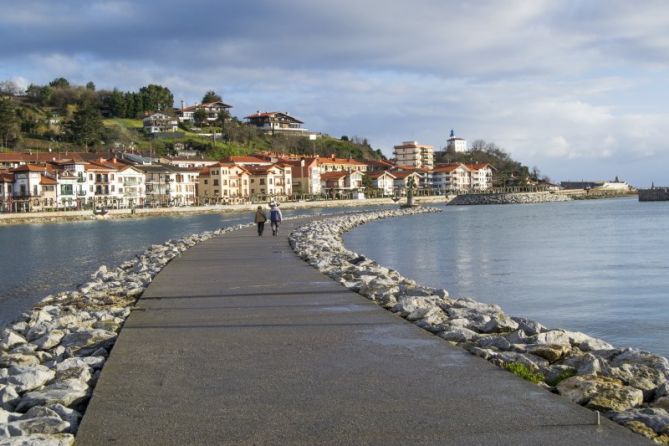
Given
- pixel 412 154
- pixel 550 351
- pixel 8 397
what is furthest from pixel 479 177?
pixel 8 397

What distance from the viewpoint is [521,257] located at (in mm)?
24797

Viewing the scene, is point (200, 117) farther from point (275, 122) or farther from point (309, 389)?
point (309, 389)

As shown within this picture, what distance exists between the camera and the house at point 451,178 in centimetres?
13162

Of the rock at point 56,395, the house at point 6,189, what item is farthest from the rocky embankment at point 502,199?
the rock at point 56,395

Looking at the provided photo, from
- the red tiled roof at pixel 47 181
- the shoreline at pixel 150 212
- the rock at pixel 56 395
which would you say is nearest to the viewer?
the rock at pixel 56 395

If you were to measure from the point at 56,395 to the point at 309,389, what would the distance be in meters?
2.03

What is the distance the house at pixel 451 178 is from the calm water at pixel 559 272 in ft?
308

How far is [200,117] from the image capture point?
435 feet

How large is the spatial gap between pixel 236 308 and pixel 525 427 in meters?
5.99

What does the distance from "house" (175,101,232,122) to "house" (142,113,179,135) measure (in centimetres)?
682

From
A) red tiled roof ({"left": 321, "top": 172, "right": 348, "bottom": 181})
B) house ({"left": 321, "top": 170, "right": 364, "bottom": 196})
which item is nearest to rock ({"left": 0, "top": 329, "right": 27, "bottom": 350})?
house ({"left": 321, "top": 170, "right": 364, "bottom": 196})

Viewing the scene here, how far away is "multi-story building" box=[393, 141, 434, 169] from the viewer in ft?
492

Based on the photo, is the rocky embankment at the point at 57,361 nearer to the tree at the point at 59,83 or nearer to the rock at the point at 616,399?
the rock at the point at 616,399

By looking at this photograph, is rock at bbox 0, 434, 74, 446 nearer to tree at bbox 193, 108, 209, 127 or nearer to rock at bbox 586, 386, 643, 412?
rock at bbox 586, 386, 643, 412
